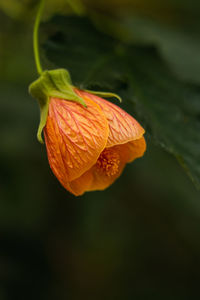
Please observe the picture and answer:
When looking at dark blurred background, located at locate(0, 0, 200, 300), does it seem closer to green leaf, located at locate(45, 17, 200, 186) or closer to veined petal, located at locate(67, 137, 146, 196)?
green leaf, located at locate(45, 17, 200, 186)

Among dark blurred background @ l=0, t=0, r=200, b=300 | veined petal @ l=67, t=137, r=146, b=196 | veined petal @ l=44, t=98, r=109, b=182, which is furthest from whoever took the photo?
dark blurred background @ l=0, t=0, r=200, b=300

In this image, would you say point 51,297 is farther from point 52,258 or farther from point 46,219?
point 46,219

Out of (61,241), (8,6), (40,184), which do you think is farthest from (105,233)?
(8,6)

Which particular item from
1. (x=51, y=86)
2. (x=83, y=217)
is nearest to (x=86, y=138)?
(x=51, y=86)

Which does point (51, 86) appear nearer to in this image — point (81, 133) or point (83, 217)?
point (81, 133)

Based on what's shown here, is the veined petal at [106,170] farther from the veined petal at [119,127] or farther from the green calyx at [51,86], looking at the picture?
the green calyx at [51,86]

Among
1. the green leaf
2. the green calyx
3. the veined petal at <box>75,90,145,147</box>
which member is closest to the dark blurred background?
the green leaf
